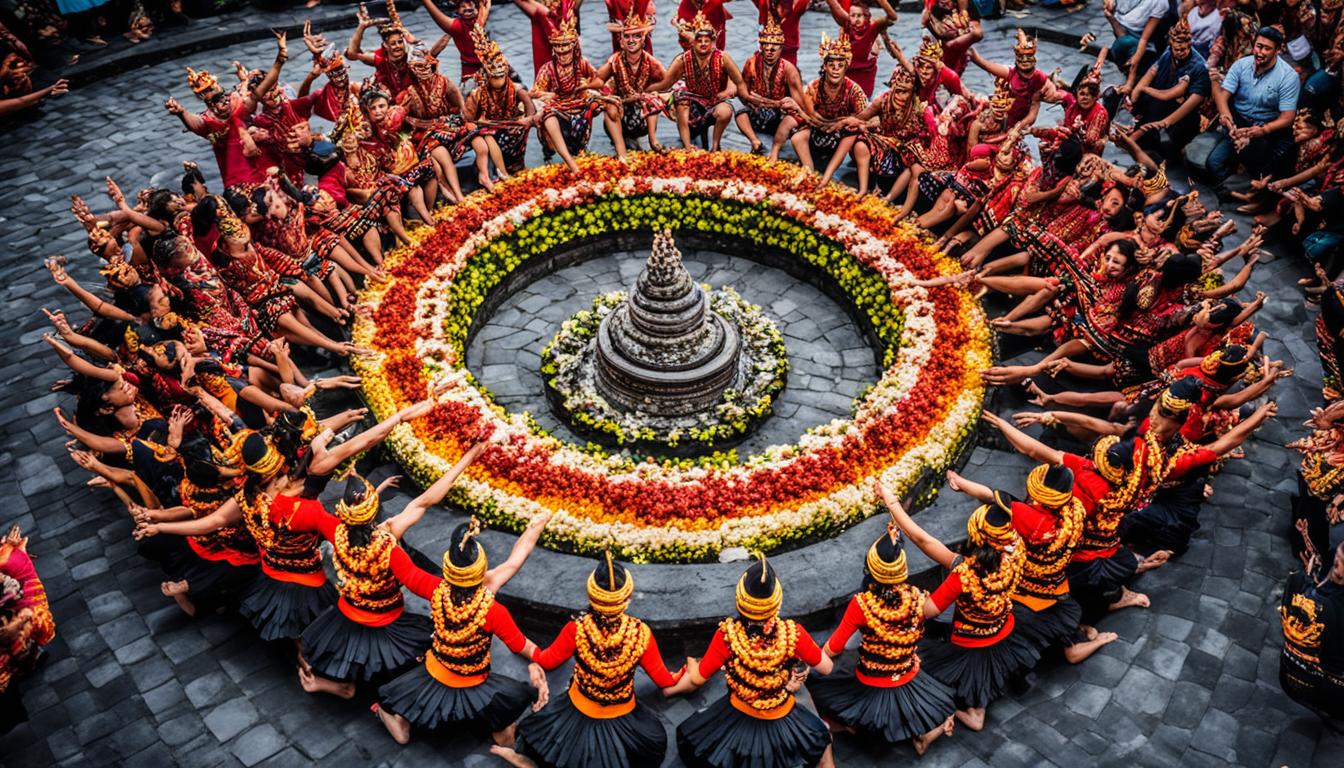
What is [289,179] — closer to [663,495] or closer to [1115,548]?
[663,495]

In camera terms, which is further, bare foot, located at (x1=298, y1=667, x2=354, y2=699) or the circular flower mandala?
the circular flower mandala

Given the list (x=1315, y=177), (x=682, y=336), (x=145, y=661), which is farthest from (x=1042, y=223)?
(x=145, y=661)

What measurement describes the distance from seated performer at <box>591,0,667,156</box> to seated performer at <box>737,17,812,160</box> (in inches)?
47.6

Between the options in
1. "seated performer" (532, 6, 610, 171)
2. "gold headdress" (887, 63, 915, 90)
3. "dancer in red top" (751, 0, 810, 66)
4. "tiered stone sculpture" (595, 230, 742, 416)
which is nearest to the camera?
"tiered stone sculpture" (595, 230, 742, 416)

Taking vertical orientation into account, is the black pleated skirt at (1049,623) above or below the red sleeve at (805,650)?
below

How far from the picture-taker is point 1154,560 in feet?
27.7

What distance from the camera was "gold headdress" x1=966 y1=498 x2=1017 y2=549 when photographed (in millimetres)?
6812

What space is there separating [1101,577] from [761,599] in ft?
10.8

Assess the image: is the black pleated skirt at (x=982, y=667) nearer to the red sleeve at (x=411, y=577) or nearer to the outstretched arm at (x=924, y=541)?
the outstretched arm at (x=924, y=541)

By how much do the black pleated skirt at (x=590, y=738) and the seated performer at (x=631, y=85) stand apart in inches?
333

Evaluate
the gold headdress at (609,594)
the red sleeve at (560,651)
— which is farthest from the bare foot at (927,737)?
the red sleeve at (560,651)

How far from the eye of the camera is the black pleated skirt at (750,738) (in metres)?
6.80

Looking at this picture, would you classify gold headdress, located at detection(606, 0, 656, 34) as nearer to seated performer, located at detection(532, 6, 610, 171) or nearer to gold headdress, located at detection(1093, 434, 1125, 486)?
seated performer, located at detection(532, 6, 610, 171)

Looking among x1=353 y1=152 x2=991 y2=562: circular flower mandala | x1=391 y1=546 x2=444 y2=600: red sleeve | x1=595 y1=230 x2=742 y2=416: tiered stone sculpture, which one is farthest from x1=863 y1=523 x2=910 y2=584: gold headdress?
x1=595 y1=230 x2=742 y2=416: tiered stone sculpture
